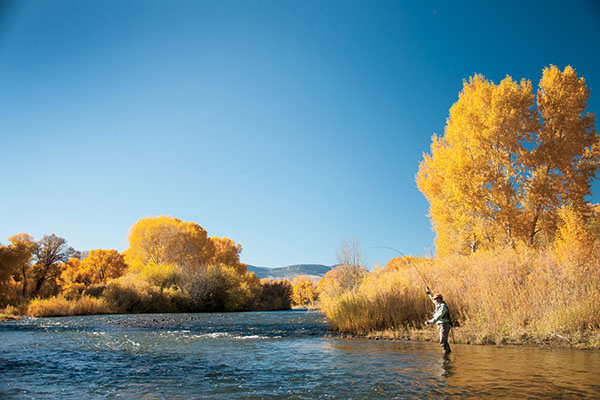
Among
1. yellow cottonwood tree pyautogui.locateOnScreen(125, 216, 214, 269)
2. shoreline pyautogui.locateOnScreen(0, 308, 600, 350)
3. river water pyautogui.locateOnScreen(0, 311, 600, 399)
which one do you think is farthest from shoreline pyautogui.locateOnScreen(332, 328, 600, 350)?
yellow cottonwood tree pyautogui.locateOnScreen(125, 216, 214, 269)

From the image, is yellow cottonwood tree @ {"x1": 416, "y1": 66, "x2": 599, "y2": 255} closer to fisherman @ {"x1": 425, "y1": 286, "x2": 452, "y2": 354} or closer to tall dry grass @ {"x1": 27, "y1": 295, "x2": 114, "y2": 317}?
fisherman @ {"x1": 425, "y1": 286, "x2": 452, "y2": 354}

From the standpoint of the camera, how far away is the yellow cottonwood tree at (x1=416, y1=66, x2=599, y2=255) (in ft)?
65.6

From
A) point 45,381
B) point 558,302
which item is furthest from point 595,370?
point 45,381

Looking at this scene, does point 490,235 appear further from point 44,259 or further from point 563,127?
point 44,259

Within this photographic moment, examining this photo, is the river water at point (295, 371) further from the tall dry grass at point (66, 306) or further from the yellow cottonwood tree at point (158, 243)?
the yellow cottonwood tree at point (158, 243)

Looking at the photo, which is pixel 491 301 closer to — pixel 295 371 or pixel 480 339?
pixel 480 339

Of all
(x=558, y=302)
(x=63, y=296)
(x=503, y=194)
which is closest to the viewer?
(x=558, y=302)

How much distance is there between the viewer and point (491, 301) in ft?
43.7

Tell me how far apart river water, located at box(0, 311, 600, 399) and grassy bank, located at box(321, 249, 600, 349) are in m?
1.10

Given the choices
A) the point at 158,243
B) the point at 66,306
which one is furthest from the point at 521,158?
the point at 158,243

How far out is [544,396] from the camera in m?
6.23

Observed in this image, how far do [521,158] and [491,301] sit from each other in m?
10.6

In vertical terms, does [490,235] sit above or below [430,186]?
below

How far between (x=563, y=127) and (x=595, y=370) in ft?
54.0
